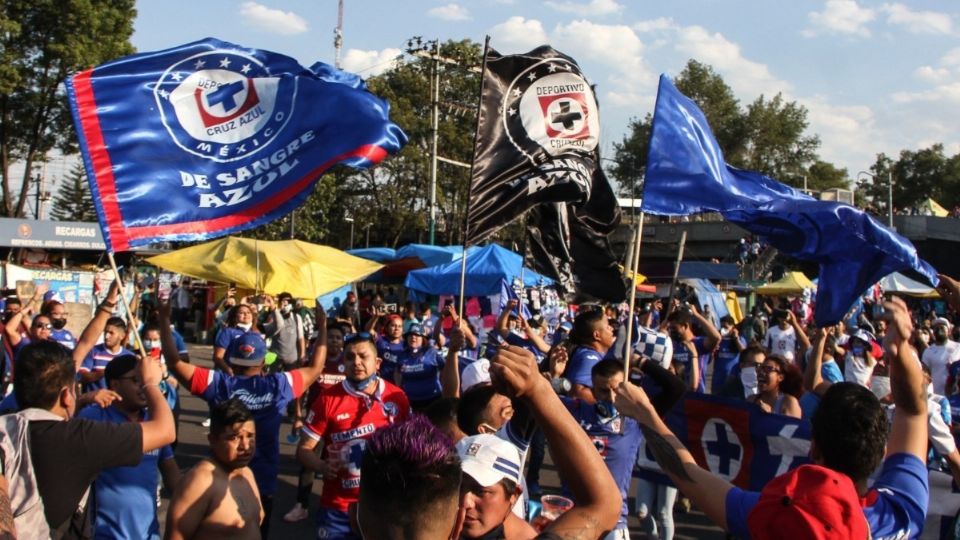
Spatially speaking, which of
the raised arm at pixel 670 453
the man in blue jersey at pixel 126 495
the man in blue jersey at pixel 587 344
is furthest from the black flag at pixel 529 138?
the raised arm at pixel 670 453

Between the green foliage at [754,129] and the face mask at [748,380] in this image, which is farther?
the green foliage at [754,129]

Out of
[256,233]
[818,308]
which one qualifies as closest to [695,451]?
[818,308]

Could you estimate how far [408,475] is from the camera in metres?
2.01

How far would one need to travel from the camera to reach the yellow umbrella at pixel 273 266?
13.8 meters

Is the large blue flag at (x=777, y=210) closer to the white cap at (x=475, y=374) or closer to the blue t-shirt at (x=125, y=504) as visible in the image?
the white cap at (x=475, y=374)

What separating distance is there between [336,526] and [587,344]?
7.85ft

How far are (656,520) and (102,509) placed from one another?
384 cm

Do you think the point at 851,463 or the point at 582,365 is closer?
the point at 851,463

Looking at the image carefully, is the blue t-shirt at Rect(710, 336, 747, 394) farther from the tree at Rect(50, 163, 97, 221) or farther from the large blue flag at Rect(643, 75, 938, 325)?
the tree at Rect(50, 163, 97, 221)

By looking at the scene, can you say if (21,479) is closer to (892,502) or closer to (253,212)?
(253,212)

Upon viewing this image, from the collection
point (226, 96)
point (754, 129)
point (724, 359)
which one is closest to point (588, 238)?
point (226, 96)

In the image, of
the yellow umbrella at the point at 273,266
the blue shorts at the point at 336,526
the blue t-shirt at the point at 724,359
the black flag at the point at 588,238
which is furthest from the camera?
the yellow umbrella at the point at 273,266

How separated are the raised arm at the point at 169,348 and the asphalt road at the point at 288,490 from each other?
2.39 meters

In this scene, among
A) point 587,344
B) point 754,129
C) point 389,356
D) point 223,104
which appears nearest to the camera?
point 223,104
